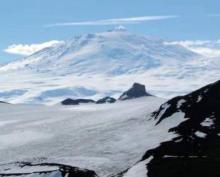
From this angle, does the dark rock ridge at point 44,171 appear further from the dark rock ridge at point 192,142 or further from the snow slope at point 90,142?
the dark rock ridge at point 192,142

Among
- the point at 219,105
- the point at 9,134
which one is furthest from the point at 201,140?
the point at 9,134

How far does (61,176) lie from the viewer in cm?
10656

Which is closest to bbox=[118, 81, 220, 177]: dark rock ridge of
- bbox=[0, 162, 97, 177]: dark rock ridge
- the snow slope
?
the snow slope

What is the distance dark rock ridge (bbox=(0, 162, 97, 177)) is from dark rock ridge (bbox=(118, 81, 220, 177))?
38.1 feet

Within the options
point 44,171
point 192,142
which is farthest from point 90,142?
point 44,171

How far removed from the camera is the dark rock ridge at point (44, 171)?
108 m

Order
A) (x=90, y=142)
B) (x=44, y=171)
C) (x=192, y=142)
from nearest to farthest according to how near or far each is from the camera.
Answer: (x=44, y=171) < (x=192, y=142) < (x=90, y=142)

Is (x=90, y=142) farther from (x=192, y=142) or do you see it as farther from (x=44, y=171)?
(x=44, y=171)

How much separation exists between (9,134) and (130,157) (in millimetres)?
72298

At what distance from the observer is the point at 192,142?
123m

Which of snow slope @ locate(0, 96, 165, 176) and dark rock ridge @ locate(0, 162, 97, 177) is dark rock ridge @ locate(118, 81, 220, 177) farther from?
dark rock ridge @ locate(0, 162, 97, 177)

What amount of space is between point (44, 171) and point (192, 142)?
30233 mm

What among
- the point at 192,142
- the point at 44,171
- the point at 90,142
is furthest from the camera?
the point at 90,142

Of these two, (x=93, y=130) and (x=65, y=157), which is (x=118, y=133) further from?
(x=65, y=157)
